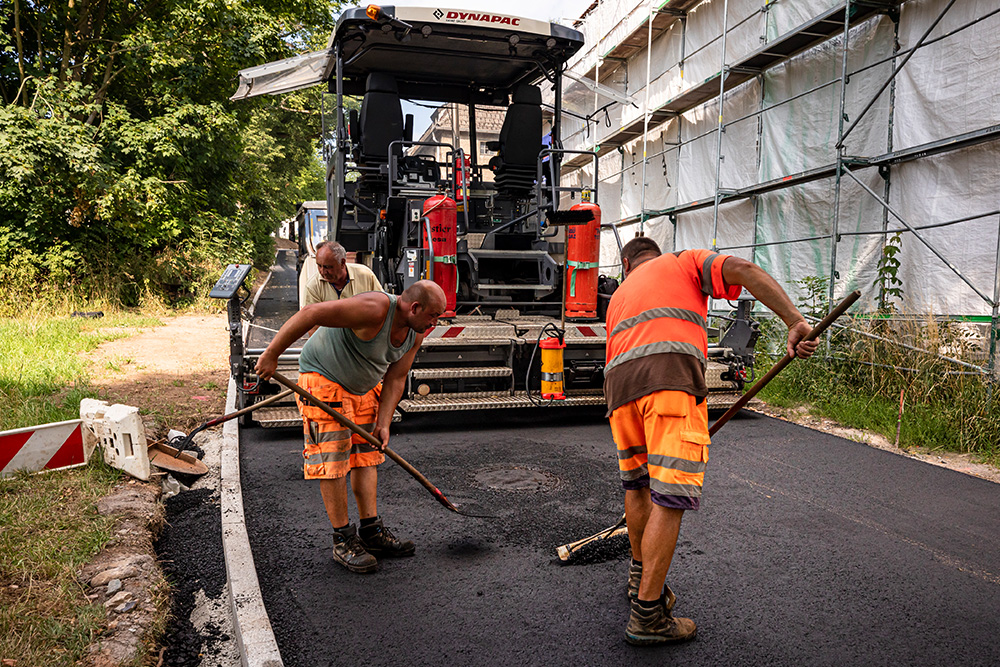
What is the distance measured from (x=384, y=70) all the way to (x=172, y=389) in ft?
14.1

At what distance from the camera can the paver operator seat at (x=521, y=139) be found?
733 centimetres

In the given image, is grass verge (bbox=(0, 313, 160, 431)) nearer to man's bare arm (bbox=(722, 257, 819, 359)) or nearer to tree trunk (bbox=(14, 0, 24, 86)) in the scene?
tree trunk (bbox=(14, 0, 24, 86))

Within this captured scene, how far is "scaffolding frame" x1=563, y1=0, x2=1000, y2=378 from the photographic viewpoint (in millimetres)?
7156

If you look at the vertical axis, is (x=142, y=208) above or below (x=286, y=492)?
above

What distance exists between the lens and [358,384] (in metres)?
3.49

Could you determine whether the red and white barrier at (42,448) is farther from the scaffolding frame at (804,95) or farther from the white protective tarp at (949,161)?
the white protective tarp at (949,161)

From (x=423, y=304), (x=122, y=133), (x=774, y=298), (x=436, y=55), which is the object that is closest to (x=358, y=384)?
(x=423, y=304)

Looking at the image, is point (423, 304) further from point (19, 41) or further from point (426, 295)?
point (19, 41)

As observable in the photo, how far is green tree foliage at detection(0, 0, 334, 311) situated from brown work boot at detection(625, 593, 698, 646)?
489 inches

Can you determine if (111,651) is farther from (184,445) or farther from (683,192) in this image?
(683,192)

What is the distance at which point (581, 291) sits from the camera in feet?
23.2

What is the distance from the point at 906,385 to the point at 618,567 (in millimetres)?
5020

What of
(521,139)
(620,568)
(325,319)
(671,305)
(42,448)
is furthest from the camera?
(521,139)

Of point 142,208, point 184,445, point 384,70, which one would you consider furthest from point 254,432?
point 142,208
